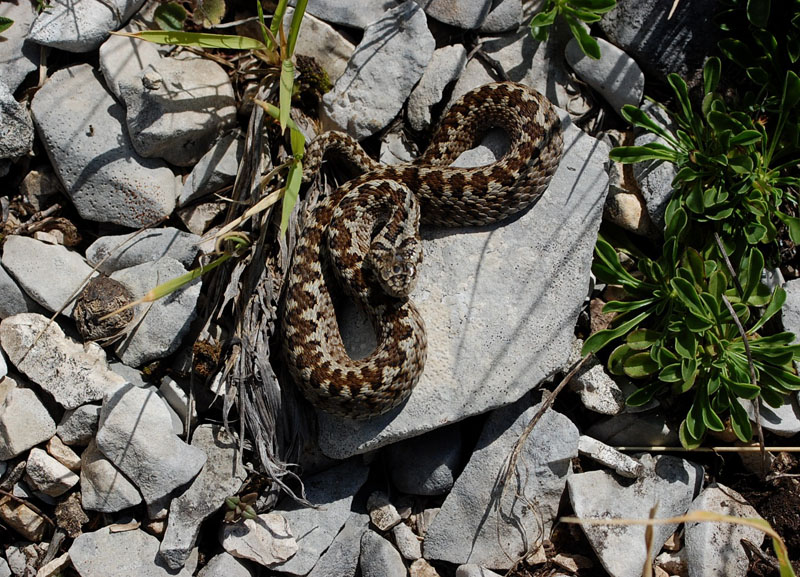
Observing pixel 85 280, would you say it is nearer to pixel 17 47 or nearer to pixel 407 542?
pixel 17 47

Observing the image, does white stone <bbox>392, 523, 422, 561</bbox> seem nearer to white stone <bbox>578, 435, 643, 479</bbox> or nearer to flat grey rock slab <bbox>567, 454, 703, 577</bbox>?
flat grey rock slab <bbox>567, 454, 703, 577</bbox>

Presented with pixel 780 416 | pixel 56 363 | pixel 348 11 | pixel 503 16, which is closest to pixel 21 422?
pixel 56 363

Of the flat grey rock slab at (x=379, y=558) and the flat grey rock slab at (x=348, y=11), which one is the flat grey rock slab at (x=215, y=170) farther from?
the flat grey rock slab at (x=379, y=558)

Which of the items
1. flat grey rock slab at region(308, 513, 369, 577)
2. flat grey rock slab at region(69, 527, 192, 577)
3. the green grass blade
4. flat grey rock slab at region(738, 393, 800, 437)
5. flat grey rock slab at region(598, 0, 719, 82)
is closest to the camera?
flat grey rock slab at region(69, 527, 192, 577)

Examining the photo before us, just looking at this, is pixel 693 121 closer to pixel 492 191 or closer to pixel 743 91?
pixel 743 91

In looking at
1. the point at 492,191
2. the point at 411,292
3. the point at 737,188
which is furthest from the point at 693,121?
the point at 411,292

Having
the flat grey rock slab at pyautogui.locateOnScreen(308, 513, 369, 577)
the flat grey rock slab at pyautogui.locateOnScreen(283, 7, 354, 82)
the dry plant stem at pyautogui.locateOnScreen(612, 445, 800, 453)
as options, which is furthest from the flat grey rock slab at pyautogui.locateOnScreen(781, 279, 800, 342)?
the flat grey rock slab at pyautogui.locateOnScreen(283, 7, 354, 82)

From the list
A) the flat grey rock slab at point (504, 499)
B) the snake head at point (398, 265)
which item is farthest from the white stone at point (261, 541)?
the snake head at point (398, 265)
